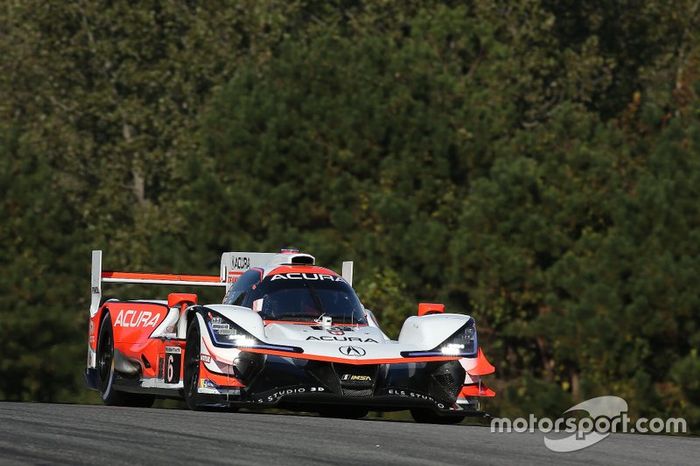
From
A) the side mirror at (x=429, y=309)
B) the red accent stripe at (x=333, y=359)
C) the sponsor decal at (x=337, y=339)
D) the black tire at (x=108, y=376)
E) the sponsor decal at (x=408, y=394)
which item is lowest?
the black tire at (x=108, y=376)

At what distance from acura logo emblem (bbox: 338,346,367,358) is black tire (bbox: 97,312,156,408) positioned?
3.30 meters

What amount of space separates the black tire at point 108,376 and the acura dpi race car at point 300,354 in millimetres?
452

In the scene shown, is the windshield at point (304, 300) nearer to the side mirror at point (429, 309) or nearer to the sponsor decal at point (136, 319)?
the side mirror at point (429, 309)

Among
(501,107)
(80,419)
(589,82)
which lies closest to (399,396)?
(80,419)

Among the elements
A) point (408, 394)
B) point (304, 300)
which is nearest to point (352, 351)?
point (408, 394)

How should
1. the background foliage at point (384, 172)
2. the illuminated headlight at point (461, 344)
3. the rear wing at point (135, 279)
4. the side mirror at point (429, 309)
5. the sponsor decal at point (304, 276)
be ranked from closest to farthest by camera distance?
the illuminated headlight at point (461, 344) → the sponsor decal at point (304, 276) → the side mirror at point (429, 309) → the rear wing at point (135, 279) → the background foliage at point (384, 172)

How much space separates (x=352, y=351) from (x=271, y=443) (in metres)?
3.39

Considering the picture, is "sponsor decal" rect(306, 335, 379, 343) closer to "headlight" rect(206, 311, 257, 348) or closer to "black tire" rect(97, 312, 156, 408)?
"headlight" rect(206, 311, 257, 348)

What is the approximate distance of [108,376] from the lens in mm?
17156

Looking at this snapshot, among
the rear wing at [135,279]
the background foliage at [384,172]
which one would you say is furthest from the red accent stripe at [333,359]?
the background foliage at [384,172]

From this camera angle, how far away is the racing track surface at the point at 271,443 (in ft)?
32.1

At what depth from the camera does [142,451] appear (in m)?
9.93

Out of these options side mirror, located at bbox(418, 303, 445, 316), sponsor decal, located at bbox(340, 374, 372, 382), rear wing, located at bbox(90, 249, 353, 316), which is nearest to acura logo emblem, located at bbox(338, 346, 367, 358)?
sponsor decal, located at bbox(340, 374, 372, 382)

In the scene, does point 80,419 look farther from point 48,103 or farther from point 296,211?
point 48,103
